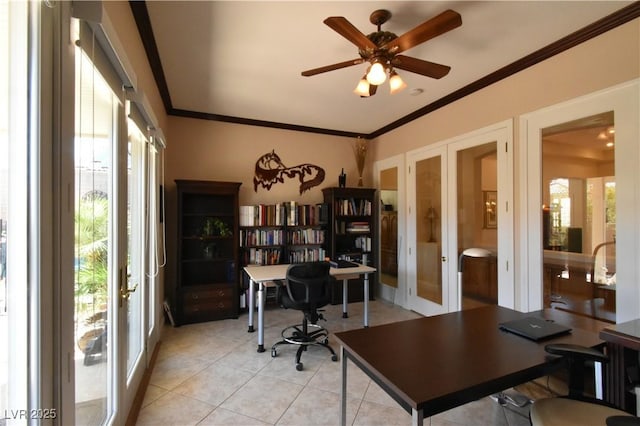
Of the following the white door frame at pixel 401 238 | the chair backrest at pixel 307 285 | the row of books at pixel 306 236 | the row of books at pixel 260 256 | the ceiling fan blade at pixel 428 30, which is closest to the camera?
the ceiling fan blade at pixel 428 30

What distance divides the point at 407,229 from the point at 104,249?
149 inches

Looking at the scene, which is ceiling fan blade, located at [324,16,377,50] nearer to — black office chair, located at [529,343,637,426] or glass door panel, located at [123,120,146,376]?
glass door panel, located at [123,120,146,376]

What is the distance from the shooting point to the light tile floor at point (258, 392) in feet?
6.72

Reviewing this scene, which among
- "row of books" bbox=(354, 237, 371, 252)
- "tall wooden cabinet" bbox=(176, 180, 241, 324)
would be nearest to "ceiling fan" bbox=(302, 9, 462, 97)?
"tall wooden cabinet" bbox=(176, 180, 241, 324)

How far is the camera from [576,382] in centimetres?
144

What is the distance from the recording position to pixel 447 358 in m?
1.38

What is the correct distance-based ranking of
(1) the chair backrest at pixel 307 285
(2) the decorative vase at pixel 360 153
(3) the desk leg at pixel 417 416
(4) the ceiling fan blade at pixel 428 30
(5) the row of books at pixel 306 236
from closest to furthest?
(3) the desk leg at pixel 417 416, (4) the ceiling fan blade at pixel 428 30, (1) the chair backrest at pixel 307 285, (5) the row of books at pixel 306 236, (2) the decorative vase at pixel 360 153

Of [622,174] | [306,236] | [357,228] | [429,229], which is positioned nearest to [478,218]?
[429,229]

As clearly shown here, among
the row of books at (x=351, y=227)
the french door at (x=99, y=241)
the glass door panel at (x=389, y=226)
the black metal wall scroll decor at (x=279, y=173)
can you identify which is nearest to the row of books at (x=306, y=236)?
the row of books at (x=351, y=227)

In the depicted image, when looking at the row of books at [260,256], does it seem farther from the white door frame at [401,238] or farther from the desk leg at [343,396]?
the desk leg at [343,396]

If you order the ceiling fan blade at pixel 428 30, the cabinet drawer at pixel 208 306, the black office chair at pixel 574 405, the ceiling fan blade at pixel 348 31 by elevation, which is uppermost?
the ceiling fan blade at pixel 348 31

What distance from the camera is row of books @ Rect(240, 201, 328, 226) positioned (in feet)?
14.1

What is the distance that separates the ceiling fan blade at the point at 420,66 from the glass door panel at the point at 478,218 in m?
1.30

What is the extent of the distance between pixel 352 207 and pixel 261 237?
1.55m
